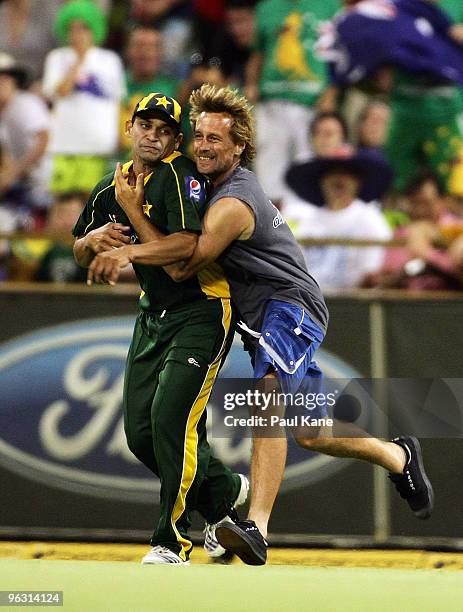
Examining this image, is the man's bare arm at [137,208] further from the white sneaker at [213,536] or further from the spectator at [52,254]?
the spectator at [52,254]

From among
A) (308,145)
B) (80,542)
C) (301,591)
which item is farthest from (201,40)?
(301,591)

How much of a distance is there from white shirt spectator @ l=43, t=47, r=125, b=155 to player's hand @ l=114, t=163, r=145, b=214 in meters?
4.15

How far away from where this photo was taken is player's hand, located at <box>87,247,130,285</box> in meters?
5.40

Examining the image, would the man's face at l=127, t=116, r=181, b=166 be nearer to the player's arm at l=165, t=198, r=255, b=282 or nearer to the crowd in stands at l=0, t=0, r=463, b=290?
the player's arm at l=165, t=198, r=255, b=282

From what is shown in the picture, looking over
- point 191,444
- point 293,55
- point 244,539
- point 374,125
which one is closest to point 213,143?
point 191,444

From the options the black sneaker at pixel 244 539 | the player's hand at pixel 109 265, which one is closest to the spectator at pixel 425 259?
the black sneaker at pixel 244 539

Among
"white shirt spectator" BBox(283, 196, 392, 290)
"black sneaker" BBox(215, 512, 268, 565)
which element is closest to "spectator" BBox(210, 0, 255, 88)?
"white shirt spectator" BBox(283, 196, 392, 290)

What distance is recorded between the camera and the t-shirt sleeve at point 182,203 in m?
5.55

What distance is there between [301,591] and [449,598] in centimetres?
54

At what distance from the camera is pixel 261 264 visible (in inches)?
227

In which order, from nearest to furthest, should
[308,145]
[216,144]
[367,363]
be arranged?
[216,144], [367,363], [308,145]

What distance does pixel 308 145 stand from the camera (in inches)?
379

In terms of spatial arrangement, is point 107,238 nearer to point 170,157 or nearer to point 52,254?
point 170,157

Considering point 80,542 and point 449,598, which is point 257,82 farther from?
point 449,598
